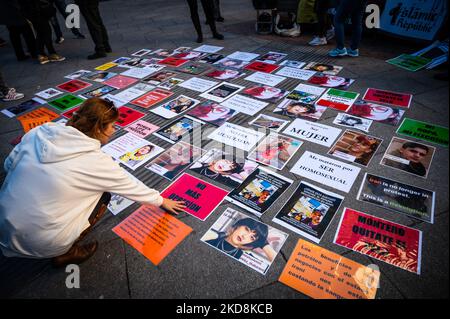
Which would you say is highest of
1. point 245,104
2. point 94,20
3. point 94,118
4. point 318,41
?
point 94,20

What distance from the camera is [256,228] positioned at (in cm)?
163

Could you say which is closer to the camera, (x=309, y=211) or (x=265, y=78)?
(x=309, y=211)

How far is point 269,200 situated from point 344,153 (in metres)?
0.79

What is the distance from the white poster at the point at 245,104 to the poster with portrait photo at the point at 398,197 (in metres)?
1.28

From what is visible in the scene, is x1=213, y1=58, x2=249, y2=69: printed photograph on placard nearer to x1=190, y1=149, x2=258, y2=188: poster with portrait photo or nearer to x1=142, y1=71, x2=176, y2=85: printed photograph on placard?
x1=142, y1=71, x2=176, y2=85: printed photograph on placard

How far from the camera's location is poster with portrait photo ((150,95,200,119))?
9.14ft

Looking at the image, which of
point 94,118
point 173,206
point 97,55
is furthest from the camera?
point 97,55

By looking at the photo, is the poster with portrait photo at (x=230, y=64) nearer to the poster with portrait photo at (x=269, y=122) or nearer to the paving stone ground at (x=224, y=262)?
the paving stone ground at (x=224, y=262)

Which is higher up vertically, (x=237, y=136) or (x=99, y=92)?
(x=99, y=92)

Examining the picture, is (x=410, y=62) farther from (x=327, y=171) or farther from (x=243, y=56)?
(x=327, y=171)

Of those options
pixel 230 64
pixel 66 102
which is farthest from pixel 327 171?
pixel 66 102

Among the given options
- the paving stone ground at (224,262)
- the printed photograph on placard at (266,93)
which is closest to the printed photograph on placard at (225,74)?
the printed photograph on placard at (266,93)

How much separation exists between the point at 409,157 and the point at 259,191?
1.21 metres

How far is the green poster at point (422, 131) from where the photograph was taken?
2096 millimetres
